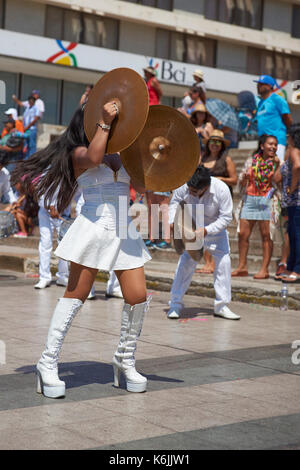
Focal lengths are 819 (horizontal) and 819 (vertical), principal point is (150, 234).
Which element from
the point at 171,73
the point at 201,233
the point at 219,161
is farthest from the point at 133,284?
the point at 171,73

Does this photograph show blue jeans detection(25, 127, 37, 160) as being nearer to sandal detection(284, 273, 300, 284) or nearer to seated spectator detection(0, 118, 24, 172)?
seated spectator detection(0, 118, 24, 172)

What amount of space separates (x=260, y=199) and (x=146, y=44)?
3030cm

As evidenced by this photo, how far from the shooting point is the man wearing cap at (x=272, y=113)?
1217 cm

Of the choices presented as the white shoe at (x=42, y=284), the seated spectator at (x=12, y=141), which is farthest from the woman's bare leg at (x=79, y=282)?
the seated spectator at (x=12, y=141)

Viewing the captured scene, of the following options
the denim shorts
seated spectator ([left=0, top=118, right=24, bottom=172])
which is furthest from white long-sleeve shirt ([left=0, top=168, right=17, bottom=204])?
seated spectator ([left=0, top=118, right=24, bottom=172])

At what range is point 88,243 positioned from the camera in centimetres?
511

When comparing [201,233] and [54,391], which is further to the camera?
[201,233]

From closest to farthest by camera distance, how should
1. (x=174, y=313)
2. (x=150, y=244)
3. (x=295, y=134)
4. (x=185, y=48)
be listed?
(x=174, y=313) → (x=295, y=134) → (x=150, y=244) → (x=185, y=48)

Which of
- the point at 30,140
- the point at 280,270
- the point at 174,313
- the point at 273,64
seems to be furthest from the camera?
the point at 273,64

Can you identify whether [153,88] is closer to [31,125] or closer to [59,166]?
[31,125]

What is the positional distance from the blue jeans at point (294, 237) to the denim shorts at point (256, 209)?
2.13ft

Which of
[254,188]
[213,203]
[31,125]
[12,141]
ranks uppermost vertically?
[31,125]

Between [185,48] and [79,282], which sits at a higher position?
[185,48]
